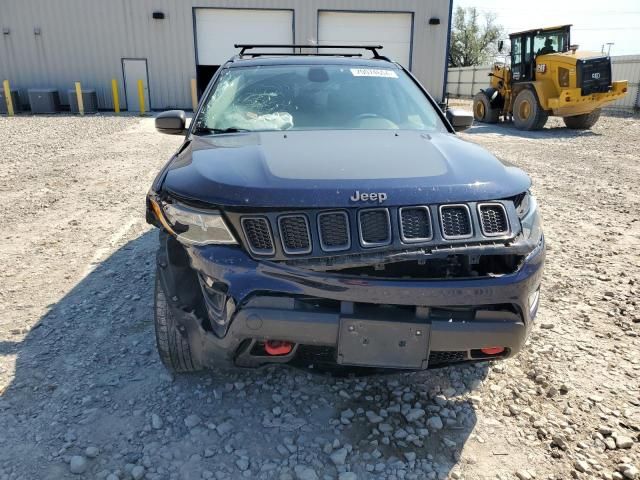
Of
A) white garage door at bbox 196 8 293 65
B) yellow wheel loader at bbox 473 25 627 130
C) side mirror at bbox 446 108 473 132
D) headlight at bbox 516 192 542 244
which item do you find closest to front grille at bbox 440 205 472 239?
headlight at bbox 516 192 542 244

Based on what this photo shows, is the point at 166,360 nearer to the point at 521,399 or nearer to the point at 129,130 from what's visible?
the point at 521,399

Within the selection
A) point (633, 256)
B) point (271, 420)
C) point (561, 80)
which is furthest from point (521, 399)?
point (561, 80)

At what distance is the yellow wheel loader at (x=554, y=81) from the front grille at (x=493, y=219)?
1264 cm

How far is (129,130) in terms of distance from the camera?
14.1 meters

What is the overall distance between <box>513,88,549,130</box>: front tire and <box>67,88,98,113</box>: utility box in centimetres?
1532

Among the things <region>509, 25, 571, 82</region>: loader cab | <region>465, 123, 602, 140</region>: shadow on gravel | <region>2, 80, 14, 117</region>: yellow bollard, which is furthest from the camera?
<region>2, 80, 14, 117</region>: yellow bollard

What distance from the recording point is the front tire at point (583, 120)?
1417 centimetres

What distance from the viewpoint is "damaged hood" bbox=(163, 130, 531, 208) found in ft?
6.44

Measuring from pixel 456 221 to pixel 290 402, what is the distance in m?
1.22

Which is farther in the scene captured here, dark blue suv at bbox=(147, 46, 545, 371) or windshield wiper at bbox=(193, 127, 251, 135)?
windshield wiper at bbox=(193, 127, 251, 135)

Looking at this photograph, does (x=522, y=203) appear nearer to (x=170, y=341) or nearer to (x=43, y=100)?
(x=170, y=341)

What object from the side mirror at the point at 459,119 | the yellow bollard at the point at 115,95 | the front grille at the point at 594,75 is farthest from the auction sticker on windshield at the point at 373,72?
the yellow bollard at the point at 115,95

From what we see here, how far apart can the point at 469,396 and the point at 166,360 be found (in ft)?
5.00

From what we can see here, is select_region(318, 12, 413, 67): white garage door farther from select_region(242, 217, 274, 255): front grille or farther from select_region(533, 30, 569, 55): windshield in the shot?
select_region(242, 217, 274, 255): front grille
